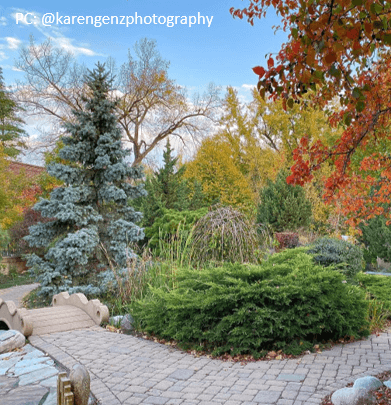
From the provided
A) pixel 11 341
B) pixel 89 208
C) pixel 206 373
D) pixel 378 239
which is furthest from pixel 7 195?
pixel 378 239

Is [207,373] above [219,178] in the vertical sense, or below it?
below

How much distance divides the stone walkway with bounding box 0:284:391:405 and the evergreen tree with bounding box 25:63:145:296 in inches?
100

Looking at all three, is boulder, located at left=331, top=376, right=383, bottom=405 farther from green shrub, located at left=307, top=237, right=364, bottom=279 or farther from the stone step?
green shrub, located at left=307, top=237, right=364, bottom=279

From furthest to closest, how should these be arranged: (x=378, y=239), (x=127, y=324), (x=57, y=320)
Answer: (x=378, y=239) → (x=57, y=320) → (x=127, y=324)

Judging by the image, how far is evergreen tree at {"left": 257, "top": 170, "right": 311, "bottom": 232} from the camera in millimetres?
11891

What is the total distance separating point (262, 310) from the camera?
171 inches

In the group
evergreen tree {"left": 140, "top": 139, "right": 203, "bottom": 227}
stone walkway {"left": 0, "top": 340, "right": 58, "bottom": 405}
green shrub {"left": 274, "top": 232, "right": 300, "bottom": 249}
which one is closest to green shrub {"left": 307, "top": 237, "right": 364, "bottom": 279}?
green shrub {"left": 274, "top": 232, "right": 300, "bottom": 249}

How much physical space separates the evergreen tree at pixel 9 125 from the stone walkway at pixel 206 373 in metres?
19.8

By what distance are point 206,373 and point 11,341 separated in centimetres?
255

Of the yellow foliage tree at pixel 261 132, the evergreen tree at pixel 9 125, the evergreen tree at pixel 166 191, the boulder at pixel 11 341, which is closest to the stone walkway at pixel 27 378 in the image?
the boulder at pixel 11 341

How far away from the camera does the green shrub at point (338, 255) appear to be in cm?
697

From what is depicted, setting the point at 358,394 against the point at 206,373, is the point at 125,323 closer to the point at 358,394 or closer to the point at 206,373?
the point at 206,373

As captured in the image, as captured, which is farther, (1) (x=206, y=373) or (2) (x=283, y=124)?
(2) (x=283, y=124)

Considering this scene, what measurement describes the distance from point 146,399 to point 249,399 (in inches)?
32.1
